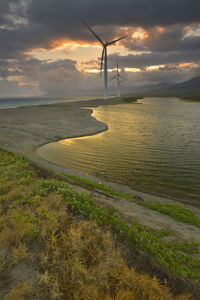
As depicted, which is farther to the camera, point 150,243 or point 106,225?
point 106,225

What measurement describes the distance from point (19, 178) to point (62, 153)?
13.7 m

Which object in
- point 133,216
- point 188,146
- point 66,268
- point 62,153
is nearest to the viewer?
point 66,268

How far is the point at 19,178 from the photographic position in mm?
11453

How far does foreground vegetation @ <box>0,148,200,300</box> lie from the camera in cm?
457

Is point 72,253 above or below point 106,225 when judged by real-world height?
above

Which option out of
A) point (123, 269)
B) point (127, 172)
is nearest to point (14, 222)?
point (123, 269)

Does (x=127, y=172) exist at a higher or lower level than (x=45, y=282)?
lower

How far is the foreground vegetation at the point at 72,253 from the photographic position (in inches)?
180

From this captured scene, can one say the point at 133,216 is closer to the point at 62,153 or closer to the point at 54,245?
the point at 54,245

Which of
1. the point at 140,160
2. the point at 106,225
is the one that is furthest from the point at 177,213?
the point at 140,160

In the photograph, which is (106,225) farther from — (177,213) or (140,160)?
(140,160)

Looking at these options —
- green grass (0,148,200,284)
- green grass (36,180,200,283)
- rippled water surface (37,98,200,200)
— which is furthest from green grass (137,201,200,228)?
rippled water surface (37,98,200,200)

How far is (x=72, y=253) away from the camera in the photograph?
5469 millimetres

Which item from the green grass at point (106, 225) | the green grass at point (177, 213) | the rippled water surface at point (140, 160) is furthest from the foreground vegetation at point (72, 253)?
the rippled water surface at point (140, 160)
